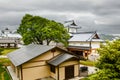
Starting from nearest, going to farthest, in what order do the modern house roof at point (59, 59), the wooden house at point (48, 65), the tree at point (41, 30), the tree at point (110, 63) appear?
the tree at point (110, 63) → the wooden house at point (48, 65) → the modern house roof at point (59, 59) → the tree at point (41, 30)

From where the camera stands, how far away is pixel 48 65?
2355cm

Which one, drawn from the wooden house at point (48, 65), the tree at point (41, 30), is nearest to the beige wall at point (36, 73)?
the wooden house at point (48, 65)

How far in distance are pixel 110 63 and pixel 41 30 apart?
30.7 meters

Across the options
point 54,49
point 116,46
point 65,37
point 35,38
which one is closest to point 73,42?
point 65,37

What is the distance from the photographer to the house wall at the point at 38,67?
21516 millimetres

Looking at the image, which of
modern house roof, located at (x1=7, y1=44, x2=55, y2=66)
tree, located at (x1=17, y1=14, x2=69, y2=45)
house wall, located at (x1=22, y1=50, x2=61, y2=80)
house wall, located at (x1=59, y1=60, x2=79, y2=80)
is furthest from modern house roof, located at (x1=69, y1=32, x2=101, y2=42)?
house wall, located at (x1=22, y1=50, x2=61, y2=80)

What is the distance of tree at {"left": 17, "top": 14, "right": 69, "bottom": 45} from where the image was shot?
40.2 metres

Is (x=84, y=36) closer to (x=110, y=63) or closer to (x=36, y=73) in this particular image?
(x=36, y=73)

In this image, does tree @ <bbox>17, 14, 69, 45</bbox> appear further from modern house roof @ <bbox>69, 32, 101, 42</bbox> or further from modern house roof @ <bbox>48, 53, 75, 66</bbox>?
modern house roof @ <bbox>48, 53, 75, 66</bbox>

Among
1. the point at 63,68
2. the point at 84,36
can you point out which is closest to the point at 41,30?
the point at 84,36

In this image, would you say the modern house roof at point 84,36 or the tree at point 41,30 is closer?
Answer: the tree at point 41,30

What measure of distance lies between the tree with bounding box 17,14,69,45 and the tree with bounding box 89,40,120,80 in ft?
91.4

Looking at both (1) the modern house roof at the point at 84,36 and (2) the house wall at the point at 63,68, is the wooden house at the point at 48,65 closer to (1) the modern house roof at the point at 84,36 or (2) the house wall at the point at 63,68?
(2) the house wall at the point at 63,68

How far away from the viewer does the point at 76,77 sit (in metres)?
23.3
